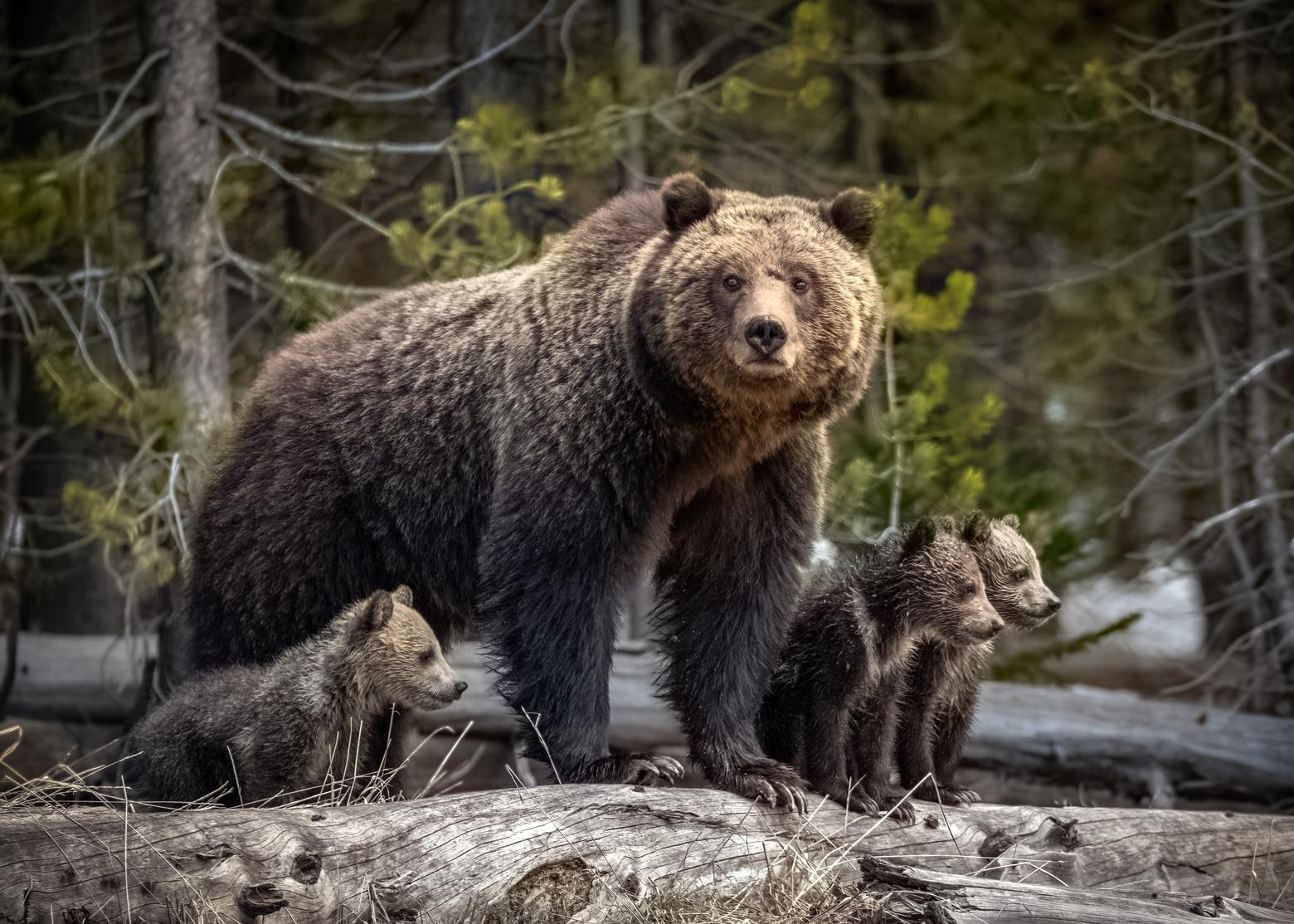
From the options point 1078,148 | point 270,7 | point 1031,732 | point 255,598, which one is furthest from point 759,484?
point 270,7

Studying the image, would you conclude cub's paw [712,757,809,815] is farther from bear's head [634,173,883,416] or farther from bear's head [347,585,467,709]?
bear's head [634,173,883,416]

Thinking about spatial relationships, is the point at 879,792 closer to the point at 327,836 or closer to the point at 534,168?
the point at 327,836

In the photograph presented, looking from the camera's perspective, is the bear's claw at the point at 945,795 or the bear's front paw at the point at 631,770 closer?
the bear's front paw at the point at 631,770

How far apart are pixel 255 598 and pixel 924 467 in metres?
3.30

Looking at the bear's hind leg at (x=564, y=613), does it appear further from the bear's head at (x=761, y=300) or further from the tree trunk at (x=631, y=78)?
the tree trunk at (x=631, y=78)

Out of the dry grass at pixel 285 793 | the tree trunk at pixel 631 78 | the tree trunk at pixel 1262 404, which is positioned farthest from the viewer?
the tree trunk at pixel 1262 404

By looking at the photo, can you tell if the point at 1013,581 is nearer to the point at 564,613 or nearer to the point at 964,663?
the point at 964,663

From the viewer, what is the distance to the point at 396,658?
4496mm

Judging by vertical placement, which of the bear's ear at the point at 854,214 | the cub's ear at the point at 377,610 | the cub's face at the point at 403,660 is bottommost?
the cub's face at the point at 403,660

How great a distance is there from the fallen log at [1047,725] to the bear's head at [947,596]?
9.81ft

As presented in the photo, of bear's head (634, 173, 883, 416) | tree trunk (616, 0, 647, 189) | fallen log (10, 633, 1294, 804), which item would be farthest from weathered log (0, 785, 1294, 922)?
tree trunk (616, 0, 647, 189)

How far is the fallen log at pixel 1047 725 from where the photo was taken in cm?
737

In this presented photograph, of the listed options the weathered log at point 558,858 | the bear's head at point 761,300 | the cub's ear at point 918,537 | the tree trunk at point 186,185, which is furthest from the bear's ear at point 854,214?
the tree trunk at point 186,185

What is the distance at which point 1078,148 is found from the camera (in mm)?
9969
